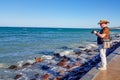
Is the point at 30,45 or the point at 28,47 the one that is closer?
the point at 28,47

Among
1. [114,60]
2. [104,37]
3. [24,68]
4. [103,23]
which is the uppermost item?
[103,23]

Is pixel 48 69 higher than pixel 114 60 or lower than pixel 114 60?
lower

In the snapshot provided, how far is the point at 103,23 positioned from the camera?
7.40 m

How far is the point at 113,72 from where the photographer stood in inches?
295

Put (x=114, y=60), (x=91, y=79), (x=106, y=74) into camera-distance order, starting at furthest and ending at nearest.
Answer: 1. (x=114, y=60)
2. (x=106, y=74)
3. (x=91, y=79)

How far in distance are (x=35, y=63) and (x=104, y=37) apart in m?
6.43

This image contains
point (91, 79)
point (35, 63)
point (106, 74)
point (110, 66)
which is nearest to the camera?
point (91, 79)

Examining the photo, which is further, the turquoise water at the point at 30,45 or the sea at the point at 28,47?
the turquoise water at the point at 30,45

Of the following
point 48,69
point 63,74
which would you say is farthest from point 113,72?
point 48,69

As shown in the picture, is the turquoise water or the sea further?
the turquoise water

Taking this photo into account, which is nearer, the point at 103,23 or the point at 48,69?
the point at 103,23

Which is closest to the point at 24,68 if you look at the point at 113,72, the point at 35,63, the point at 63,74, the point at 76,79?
the point at 35,63

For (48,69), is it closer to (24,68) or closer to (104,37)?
(24,68)

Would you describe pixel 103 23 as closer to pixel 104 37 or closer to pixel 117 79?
pixel 104 37
